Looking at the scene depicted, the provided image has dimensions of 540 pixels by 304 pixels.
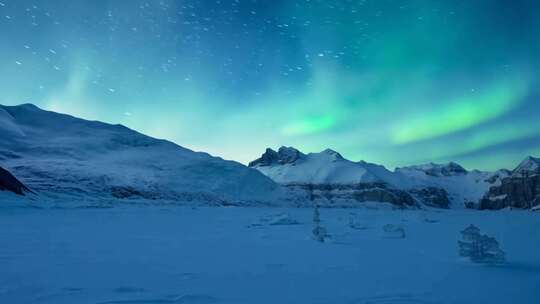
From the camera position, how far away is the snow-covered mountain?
95.9 meters

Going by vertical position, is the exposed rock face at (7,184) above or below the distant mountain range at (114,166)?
below

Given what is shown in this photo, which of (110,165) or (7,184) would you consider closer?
→ (7,184)

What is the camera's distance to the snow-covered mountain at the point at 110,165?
95875 mm

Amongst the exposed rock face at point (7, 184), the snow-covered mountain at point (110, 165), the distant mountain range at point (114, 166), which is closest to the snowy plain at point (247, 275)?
the exposed rock face at point (7, 184)

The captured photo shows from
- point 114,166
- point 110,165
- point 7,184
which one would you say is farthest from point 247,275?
point 110,165

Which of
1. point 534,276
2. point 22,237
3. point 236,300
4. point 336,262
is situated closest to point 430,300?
point 236,300

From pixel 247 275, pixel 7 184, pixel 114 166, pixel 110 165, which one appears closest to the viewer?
pixel 247 275

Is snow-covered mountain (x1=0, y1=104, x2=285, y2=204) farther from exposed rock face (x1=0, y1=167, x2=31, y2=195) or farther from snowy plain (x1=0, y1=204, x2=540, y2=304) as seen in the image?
snowy plain (x1=0, y1=204, x2=540, y2=304)

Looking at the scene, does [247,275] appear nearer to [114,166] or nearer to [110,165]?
[114,166]

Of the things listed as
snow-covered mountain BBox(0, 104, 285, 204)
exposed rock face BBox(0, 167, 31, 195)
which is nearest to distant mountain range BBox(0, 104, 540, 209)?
snow-covered mountain BBox(0, 104, 285, 204)

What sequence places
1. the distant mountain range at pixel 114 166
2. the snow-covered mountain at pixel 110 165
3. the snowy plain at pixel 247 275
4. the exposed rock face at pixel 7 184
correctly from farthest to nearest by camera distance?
the snow-covered mountain at pixel 110 165, the distant mountain range at pixel 114 166, the exposed rock face at pixel 7 184, the snowy plain at pixel 247 275

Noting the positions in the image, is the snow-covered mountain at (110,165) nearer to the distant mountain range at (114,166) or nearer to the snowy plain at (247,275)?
the distant mountain range at (114,166)

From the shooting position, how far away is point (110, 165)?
118750 millimetres

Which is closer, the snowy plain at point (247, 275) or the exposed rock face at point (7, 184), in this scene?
the snowy plain at point (247, 275)
